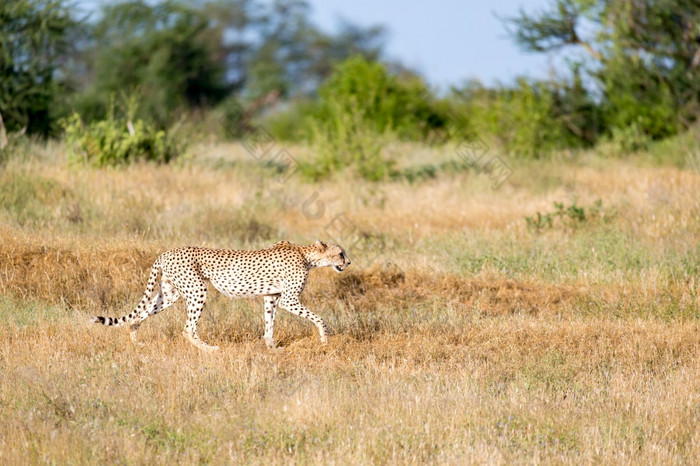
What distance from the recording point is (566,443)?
476 cm

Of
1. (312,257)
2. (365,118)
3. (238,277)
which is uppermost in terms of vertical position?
(312,257)

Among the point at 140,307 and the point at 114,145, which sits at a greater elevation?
the point at 140,307

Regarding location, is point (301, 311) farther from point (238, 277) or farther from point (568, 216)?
point (568, 216)

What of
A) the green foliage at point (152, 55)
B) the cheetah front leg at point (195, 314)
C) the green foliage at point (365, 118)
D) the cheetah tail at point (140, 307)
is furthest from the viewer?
the green foliage at point (152, 55)

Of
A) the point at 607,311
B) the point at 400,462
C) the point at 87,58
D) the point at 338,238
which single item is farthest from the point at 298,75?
the point at 400,462

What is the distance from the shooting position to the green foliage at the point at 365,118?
15.7 metres

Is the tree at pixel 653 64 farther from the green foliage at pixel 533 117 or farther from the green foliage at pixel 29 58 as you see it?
the green foliage at pixel 29 58

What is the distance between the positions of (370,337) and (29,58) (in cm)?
1551

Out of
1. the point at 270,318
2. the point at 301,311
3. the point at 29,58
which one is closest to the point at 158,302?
the point at 270,318

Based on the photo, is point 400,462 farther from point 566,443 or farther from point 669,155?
point 669,155

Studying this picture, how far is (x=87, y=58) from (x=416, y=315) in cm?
2733

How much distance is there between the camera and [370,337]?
684 centimetres

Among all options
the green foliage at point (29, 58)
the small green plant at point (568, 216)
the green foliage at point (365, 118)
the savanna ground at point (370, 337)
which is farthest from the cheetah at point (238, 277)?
the green foliage at point (29, 58)

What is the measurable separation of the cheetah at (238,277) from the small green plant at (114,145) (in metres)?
7.76
